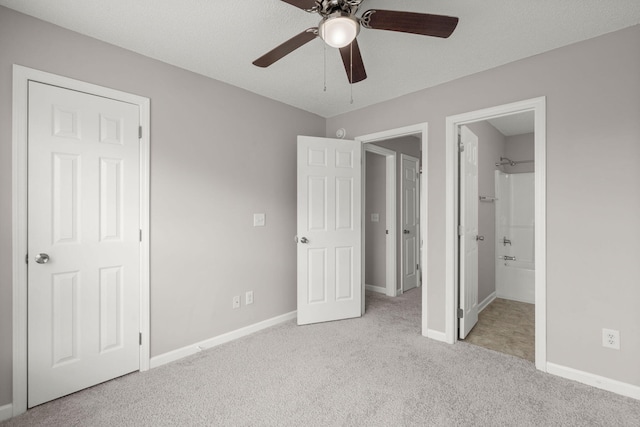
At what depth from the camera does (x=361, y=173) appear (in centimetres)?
350

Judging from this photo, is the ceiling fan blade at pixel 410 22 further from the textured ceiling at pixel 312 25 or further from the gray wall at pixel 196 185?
the gray wall at pixel 196 185

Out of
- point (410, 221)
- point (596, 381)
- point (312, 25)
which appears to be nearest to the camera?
point (312, 25)

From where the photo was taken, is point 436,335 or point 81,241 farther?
point 436,335

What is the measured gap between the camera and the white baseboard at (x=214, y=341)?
2.42 m

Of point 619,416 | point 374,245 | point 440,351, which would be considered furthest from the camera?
point 374,245

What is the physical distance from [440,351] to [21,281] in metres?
3.06

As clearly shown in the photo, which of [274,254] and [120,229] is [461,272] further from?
[120,229]

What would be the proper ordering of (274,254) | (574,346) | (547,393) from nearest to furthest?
1. (547,393)
2. (574,346)
3. (274,254)

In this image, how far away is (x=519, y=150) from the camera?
4559 mm

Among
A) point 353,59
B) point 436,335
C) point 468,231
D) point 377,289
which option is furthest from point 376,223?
point 353,59

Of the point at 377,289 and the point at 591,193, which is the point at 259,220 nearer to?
the point at 377,289

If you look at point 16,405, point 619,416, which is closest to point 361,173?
point 619,416

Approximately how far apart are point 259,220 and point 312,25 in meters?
1.83

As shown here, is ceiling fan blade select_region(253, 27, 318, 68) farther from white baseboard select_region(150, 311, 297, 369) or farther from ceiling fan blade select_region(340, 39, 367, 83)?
white baseboard select_region(150, 311, 297, 369)
